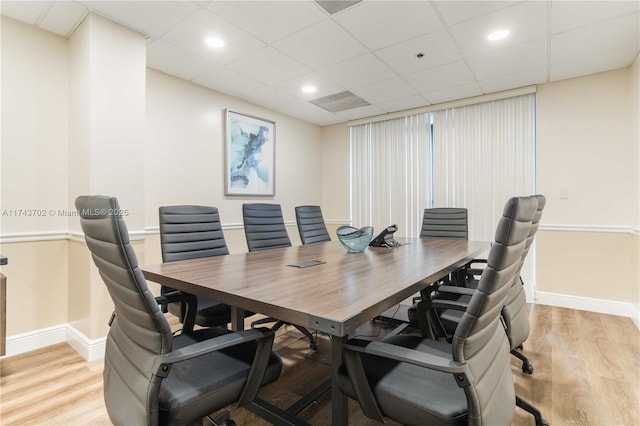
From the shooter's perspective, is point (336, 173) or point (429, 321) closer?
point (429, 321)

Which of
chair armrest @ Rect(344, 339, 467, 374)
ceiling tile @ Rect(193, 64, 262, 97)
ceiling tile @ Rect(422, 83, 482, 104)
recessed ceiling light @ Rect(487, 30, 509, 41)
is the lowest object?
chair armrest @ Rect(344, 339, 467, 374)

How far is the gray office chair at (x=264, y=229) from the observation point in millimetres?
2818

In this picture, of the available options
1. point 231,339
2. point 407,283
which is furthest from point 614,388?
point 231,339

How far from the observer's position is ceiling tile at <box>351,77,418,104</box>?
3.75 metres

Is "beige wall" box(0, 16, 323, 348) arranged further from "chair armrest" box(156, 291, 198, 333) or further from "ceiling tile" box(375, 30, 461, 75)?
"ceiling tile" box(375, 30, 461, 75)

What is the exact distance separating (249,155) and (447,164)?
274 centimetres

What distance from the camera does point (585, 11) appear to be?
239 cm

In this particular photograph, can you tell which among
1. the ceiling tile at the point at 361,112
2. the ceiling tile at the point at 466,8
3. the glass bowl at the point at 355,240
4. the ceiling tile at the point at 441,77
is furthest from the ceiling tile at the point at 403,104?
the glass bowl at the point at 355,240

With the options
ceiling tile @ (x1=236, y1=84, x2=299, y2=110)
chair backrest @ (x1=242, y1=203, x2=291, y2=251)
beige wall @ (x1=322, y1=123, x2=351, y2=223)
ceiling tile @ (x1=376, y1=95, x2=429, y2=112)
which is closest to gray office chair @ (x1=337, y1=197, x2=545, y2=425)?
chair backrest @ (x1=242, y1=203, x2=291, y2=251)

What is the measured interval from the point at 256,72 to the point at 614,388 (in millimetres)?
3863

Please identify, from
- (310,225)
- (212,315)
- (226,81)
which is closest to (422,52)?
(310,225)

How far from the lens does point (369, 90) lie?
13.0ft

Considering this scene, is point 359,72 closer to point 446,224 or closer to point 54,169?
point 446,224

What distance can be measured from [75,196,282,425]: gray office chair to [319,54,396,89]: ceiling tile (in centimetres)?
284
